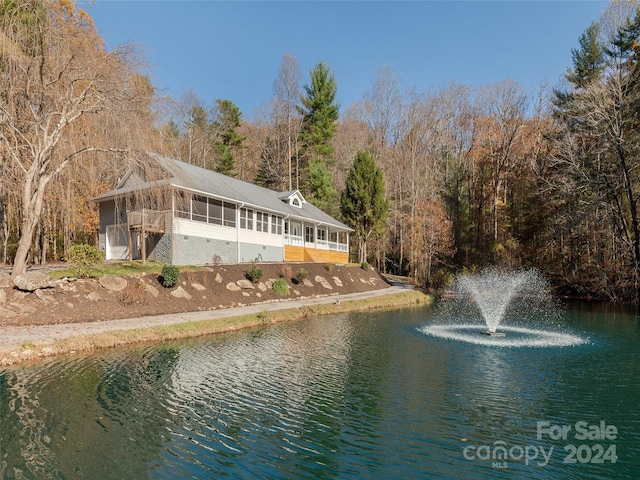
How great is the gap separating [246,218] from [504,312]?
60.9ft


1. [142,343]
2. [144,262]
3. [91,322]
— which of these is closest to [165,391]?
[142,343]

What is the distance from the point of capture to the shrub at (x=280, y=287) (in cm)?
2381

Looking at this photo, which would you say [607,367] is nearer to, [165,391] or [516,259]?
[165,391]

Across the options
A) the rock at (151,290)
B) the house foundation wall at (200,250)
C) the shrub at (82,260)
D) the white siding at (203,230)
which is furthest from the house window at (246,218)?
the shrub at (82,260)

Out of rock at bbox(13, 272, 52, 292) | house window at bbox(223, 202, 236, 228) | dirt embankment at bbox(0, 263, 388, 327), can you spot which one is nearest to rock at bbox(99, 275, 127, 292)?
dirt embankment at bbox(0, 263, 388, 327)

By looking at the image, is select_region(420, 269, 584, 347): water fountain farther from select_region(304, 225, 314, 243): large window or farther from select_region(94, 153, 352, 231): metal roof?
select_region(304, 225, 314, 243): large window

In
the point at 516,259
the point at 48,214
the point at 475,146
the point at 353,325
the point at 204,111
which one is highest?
the point at 204,111

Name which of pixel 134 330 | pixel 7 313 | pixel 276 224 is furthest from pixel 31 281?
pixel 276 224

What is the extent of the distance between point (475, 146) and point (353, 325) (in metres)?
32.9

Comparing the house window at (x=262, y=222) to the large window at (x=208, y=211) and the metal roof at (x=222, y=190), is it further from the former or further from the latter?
the large window at (x=208, y=211)

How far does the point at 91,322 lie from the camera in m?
14.3

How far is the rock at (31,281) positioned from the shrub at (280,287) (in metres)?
11.9

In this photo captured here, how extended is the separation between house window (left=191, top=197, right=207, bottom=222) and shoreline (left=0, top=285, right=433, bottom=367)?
712 cm

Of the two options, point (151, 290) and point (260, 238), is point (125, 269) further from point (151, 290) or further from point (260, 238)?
point (260, 238)
